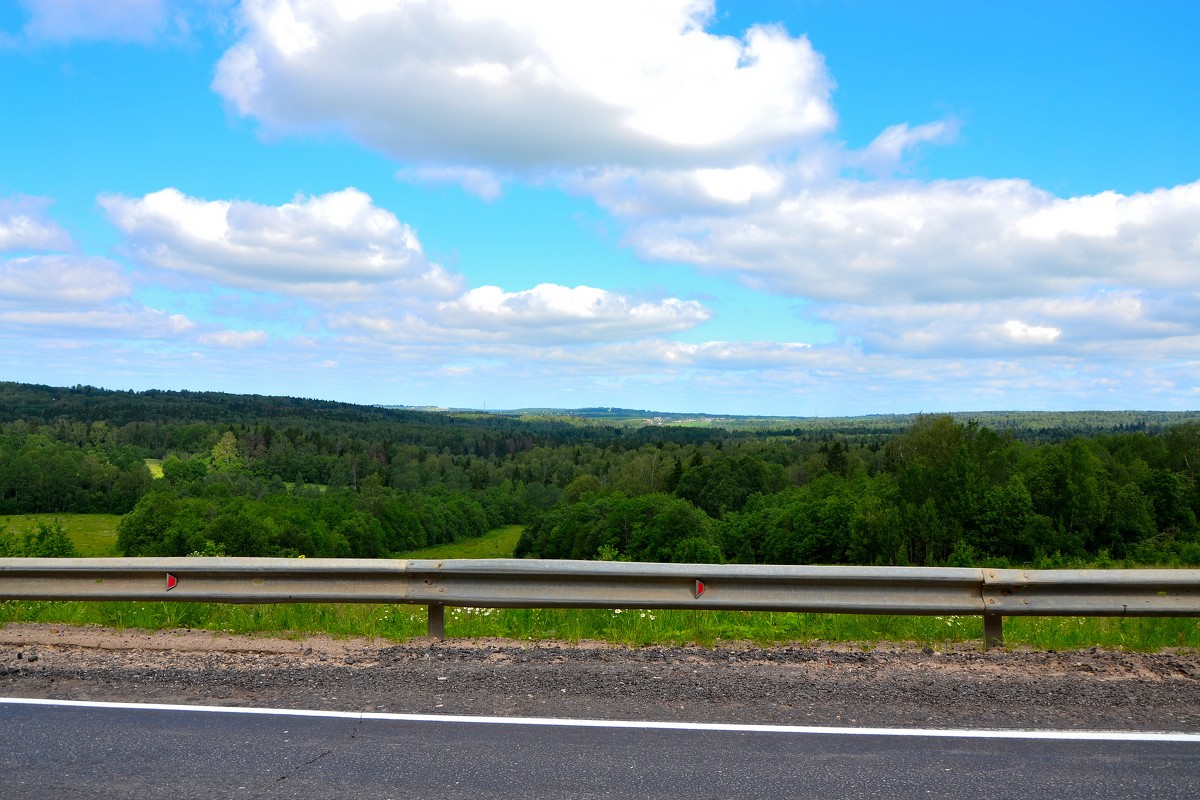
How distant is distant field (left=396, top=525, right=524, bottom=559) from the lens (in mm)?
94375

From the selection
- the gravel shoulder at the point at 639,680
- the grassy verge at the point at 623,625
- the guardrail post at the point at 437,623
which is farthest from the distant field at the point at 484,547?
the gravel shoulder at the point at 639,680

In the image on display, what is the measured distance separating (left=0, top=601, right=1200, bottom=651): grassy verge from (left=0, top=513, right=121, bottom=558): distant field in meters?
80.5

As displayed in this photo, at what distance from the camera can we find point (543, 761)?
4953mm

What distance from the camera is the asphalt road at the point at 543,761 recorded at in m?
4.54

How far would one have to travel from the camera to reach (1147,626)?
8.12 metres

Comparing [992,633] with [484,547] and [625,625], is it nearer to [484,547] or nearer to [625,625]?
[625,625]

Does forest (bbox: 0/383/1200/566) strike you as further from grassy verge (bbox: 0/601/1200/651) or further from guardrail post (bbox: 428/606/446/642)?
guardrail post (bbox: 428/606/446/642)

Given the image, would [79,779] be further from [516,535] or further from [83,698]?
[516,535]

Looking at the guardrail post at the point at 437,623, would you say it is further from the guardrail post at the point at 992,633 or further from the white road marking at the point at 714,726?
the guardrail post at the point at 992,633

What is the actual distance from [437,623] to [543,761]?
355 cm

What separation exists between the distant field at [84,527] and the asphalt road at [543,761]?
84656mm

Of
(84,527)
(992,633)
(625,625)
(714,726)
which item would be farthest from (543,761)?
(84,527)

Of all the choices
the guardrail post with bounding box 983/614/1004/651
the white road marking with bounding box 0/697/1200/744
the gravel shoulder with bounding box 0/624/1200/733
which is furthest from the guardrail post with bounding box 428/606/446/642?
the guardrail post with bounding box 983/614/1004/651

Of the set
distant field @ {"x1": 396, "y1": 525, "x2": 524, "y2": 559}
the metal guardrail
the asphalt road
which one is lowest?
distant field @ {"x1": 396, "y1": 525, "x2": 524, "y2": 559}
